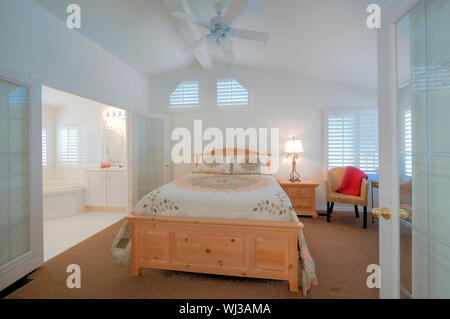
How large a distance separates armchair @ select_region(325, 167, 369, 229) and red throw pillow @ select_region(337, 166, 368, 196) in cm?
7

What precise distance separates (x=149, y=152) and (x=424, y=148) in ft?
12.9

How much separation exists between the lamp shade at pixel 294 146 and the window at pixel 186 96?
81.4 inches

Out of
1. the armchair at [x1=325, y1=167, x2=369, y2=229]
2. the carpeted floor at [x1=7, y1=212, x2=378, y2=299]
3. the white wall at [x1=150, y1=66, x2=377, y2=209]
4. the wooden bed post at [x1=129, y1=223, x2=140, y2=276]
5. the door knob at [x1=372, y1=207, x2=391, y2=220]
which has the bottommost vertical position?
the carpeted floor at [x1=7, y1=212, x2=378, y2=299]

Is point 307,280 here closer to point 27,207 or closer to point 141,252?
point 141,252

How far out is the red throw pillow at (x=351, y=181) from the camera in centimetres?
322

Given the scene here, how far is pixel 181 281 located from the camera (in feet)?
5.66

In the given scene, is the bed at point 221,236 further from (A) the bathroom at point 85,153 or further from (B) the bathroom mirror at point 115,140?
(B) the bathroom mirror at point 115,140

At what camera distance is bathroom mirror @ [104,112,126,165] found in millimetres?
4211

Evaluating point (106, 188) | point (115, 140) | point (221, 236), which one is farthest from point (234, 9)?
point (106, 188)

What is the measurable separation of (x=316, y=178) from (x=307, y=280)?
2.68m

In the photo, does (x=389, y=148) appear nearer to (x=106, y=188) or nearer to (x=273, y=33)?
(x=273, y=33)

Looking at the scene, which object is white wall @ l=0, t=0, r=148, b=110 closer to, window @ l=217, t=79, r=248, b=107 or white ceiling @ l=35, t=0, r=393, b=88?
white ceiling @ l=35, t=0, r=393, b=88

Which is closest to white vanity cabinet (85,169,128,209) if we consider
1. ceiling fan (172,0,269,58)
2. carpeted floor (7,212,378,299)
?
carpeted floor (7,212,378,299)

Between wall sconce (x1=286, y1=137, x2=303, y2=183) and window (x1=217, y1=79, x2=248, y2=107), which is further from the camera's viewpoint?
window (x1=217, y1=79, x2=248, y2=107)
